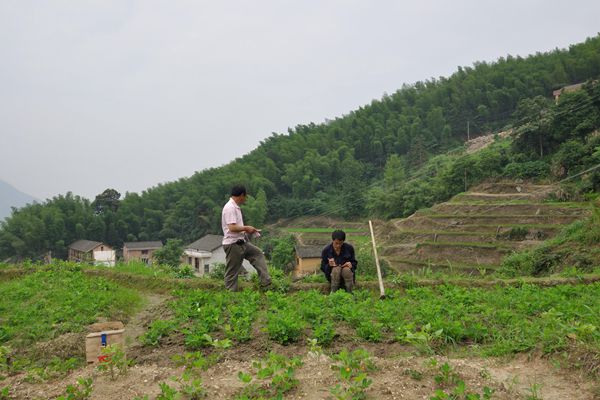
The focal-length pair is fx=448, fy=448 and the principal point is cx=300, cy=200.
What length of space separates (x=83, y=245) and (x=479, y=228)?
5340 cm

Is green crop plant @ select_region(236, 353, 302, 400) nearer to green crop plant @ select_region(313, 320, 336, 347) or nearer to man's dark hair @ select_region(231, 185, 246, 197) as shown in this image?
green crop plant @ select_region(313, 320, 336, 347)

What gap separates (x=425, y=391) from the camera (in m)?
3.59

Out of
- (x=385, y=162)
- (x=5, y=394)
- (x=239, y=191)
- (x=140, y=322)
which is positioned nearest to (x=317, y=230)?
(x=385, y=162)

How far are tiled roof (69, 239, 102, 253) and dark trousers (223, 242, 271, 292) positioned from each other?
2303 inches

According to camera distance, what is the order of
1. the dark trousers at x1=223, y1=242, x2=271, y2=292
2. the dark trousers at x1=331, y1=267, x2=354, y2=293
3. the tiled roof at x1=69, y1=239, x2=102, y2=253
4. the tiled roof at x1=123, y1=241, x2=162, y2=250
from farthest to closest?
the tiled roof at x1=123, y1=241, x2=162, y2=250
the tiled roof at x1=69, y1=239, x2=102, y2=253
the dark trousers at x1=331, y1=267, x2=354, y2=293
the dark trousers at x1=223, y1=242, x2=271, y2=292

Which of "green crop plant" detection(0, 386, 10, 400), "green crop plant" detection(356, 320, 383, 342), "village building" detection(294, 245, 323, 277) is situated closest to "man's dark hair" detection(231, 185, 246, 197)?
"green crop plant" detection(356, 320, 383, 342)

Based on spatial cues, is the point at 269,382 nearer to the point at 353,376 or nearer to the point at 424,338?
the point at 353,376

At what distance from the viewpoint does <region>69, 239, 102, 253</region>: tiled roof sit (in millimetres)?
60775

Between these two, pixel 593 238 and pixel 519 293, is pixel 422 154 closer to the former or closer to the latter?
pixel 593 238

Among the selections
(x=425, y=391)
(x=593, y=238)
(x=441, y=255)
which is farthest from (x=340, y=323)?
(x=441, y=255)

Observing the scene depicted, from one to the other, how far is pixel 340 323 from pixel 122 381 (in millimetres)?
2656

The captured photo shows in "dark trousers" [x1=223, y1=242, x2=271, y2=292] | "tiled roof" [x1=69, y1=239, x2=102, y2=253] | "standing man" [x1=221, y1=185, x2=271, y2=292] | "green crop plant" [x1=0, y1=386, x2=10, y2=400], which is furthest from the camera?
"tiled roof" [x1=69, y1=239, x2=102, y2=253]

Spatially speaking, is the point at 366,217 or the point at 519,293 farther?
the point at 366,217

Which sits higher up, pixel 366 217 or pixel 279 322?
pixel 366 217
